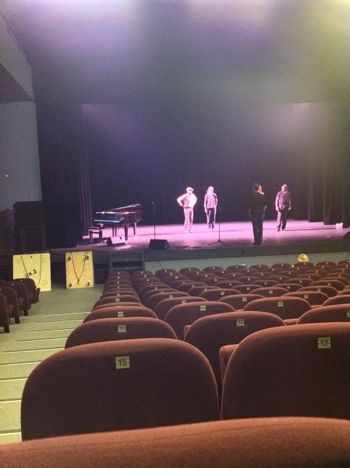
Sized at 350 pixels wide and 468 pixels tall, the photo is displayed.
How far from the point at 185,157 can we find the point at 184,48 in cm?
688

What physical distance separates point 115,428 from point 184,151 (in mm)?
19374

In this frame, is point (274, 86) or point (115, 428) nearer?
point (115, 428)

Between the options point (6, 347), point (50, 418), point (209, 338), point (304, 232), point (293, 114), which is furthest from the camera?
point (293, 114)

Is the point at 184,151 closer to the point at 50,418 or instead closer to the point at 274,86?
the point at 274,86

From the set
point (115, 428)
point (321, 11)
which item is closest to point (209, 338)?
point (115, 428)

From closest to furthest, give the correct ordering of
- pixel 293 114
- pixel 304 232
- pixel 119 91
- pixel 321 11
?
1. pixel 321 11
2. pixel 119 91
3. pixel 304 232
4. pixel 293 114

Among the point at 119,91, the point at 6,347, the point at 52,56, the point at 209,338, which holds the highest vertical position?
the point at 52,56

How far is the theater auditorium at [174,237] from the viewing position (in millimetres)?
1470

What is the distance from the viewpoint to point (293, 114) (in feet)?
61.9

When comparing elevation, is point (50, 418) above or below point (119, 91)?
below

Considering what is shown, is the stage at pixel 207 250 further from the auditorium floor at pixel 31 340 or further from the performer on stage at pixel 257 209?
the auditorium floor at pixel 31 340

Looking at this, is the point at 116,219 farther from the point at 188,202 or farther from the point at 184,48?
the point at 184,48

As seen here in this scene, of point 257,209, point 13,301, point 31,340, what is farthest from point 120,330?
point 257,209

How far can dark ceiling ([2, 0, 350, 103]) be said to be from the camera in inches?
480
